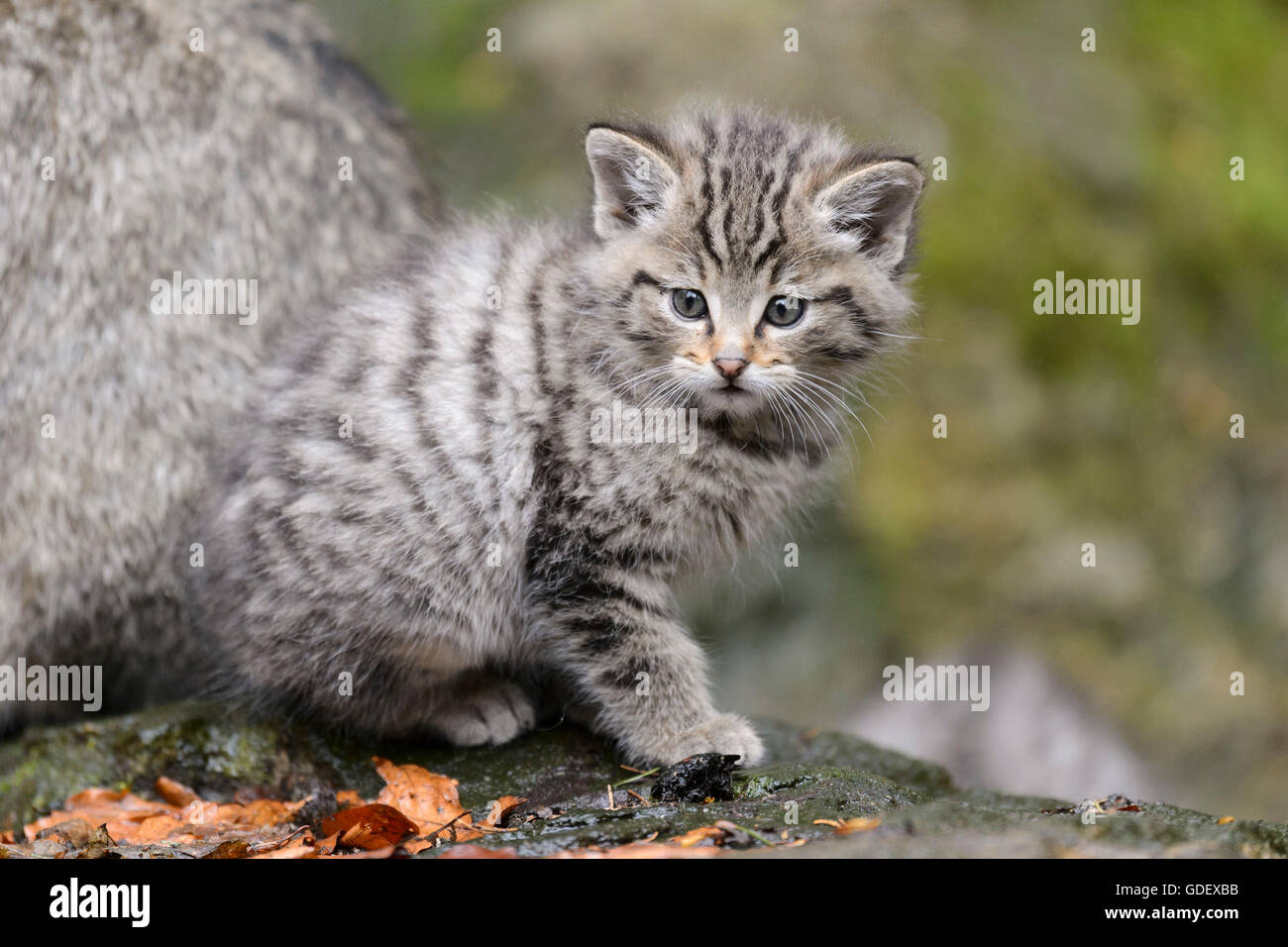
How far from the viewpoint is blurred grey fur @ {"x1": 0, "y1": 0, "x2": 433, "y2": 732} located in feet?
16.6

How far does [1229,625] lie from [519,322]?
540 cm

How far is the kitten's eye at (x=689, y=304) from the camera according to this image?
4.44m

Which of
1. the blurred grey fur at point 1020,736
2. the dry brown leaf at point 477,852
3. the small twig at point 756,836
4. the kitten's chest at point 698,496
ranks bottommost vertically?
the blurred grey fur at point 1020,736

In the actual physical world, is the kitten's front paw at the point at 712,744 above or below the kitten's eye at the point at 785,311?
below

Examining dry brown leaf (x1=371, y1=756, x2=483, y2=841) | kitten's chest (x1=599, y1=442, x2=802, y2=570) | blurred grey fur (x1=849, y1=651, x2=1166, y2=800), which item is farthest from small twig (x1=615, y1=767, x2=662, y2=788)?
blurred grey fur (x1=849, y1=651, x2=1166, y2=800)

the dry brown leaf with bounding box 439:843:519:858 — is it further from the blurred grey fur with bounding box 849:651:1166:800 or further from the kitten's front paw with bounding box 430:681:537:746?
the blurred grey fur with bounding box 849:651:1166:800

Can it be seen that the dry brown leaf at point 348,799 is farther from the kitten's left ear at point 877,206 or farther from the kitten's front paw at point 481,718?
the kitten's left ear at point 877,206

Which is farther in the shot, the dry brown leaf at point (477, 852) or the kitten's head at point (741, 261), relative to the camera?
the kitten's head at point (741, 261)

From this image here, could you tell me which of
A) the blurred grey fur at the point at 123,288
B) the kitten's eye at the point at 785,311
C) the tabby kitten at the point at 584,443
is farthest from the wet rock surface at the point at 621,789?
the kitten's eye at the point at 785,311

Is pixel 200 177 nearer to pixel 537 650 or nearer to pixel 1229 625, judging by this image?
pixel 537 650

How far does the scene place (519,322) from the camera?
15.3ft

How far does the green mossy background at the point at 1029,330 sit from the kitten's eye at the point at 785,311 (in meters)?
2.84

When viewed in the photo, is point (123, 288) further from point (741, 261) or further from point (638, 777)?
point (638, 777)
